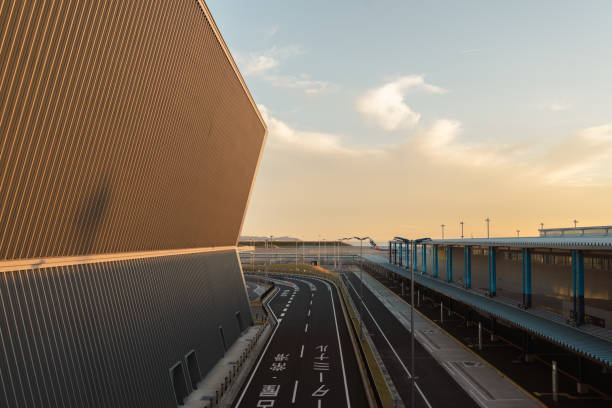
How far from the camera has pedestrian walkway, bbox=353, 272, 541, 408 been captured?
21.9 meters

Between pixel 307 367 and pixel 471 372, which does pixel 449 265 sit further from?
pixel 307 367

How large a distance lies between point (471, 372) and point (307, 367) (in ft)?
35.0

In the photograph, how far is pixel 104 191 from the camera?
17.7 metres

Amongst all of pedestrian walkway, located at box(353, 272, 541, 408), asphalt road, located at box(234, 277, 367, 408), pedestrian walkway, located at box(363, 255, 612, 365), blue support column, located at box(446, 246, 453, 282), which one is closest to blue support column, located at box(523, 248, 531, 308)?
pedestrian walkway, located at box(363, 255, 612, 365)

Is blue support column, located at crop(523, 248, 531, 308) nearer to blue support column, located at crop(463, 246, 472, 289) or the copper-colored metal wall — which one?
blue support column, located at crop(463, 246, 472, 289)

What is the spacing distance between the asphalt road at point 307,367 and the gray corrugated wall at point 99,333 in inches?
176

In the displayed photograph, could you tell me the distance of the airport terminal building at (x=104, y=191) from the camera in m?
12.6

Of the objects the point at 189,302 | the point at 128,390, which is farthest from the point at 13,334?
the point at 189,302

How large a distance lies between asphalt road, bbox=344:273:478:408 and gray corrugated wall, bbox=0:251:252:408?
41.1ft

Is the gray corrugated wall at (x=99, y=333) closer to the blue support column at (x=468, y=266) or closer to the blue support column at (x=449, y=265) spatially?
the blue support column at (x=468, y=266)

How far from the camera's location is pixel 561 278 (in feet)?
96.4

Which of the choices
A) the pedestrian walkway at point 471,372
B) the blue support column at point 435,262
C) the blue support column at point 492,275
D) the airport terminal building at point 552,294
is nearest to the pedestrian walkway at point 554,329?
the airport terminal building at point 552,294

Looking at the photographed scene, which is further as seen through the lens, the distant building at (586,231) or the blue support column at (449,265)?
the blue support column at (449,265)

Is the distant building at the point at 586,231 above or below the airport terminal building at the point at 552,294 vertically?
above
